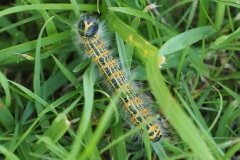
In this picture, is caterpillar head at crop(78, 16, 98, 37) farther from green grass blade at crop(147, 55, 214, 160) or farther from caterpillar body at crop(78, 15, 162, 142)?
green grass blade at crop(147, 55, 214, 160)

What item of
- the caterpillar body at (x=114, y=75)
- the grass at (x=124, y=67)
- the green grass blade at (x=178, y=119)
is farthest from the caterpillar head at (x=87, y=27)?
the green grass blade at (x=178, y=119)

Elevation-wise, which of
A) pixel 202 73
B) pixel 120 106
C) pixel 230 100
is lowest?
pixel 230 100

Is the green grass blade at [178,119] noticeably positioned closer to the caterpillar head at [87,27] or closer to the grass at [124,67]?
the grass at [124,67]

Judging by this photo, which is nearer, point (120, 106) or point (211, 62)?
point (120, 106)

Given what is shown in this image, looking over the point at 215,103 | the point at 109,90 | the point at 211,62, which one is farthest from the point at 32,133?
the point at 211,62

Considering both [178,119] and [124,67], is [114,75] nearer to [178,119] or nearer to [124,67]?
[124,67]

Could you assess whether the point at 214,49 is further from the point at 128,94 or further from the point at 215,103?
the point at 128,94

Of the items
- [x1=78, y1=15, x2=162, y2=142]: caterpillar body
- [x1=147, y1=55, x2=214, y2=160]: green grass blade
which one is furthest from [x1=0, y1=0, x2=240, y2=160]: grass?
[x1=147, y1=55, x2=214, y2=160]: green grass blade
